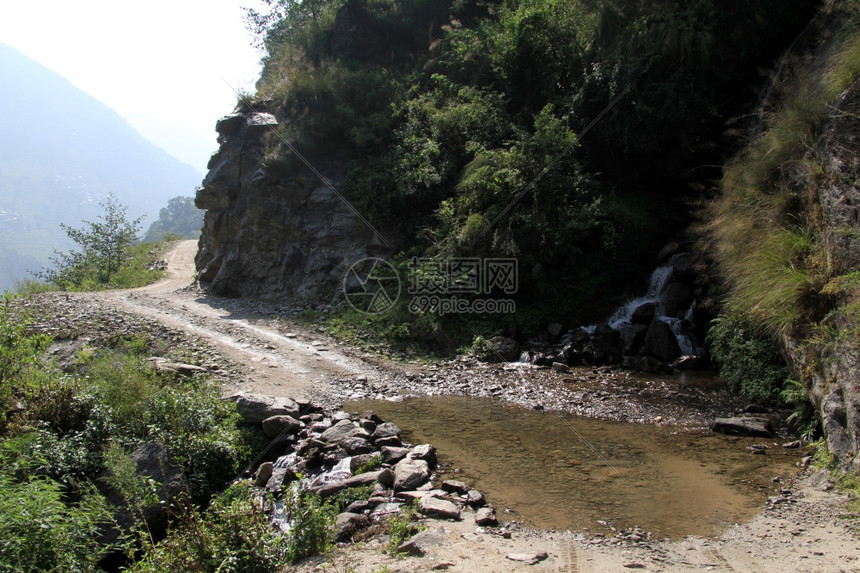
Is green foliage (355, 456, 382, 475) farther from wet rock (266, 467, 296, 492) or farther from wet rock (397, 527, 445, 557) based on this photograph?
wet rock (397, 527, 445, 557)

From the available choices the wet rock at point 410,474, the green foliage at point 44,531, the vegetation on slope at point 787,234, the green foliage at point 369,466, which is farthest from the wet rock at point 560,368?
the green foliage at point 44,531

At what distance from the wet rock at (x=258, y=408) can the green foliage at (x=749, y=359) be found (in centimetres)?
825

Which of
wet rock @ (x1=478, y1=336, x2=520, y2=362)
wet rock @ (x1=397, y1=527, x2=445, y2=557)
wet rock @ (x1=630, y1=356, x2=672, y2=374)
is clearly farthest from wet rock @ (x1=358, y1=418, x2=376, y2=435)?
wet rock @ (x1=630, y1=356, x2=672, y2=374)

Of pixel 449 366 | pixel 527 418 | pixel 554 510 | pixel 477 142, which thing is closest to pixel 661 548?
pixel 554 510

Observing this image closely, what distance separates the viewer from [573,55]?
56.9 feet

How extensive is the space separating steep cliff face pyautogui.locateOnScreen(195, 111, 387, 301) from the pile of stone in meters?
9.01

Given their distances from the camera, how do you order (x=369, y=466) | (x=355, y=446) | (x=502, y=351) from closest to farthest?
(x=369, y=466) < (x=355, y=446) < (x=502, y=351)

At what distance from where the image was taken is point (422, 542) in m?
5.07

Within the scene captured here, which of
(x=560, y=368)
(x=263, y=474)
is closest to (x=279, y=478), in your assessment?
(x=263, y=474)

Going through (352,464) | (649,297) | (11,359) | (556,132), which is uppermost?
(556,132)

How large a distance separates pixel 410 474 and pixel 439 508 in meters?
1.04

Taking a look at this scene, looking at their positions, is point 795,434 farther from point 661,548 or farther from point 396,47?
point 396,47

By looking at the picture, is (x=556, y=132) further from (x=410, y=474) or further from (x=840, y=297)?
(x=410, y=474)

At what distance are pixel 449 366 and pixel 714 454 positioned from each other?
6560 mm
